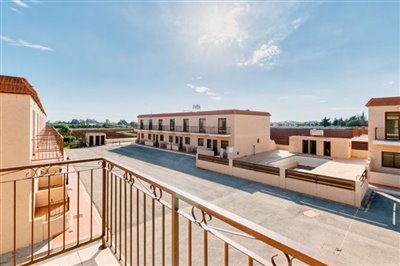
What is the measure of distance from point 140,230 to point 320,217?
24.9 feet

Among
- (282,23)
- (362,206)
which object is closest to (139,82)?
(282,23)

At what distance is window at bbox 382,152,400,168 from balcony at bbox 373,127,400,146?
1.01 metres

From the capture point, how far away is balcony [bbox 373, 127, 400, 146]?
44.5 ft

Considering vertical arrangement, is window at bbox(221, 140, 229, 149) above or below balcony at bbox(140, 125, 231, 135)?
below

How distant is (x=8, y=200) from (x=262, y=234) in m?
8.21

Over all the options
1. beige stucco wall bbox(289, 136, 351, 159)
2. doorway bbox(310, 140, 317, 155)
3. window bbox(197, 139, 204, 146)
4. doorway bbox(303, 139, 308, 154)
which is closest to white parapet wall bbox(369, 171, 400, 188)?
beige stucco wall bbox(289, 136, 351, 159)

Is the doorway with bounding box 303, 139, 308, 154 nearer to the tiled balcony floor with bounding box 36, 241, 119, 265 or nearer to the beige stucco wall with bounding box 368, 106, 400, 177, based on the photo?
the beige stucco wall with bounding box 368, 106, 400, 177

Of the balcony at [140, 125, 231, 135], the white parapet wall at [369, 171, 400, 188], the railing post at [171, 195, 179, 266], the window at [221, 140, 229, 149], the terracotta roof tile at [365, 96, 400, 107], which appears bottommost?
the white parapet wall at [369, 171, 400, 188]

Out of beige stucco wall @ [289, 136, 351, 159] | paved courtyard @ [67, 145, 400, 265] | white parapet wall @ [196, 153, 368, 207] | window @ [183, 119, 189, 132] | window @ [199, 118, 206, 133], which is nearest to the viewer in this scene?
paved courtyard @ [67, 145, 400, 265]

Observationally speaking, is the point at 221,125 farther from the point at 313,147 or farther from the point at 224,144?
the point at 313,147

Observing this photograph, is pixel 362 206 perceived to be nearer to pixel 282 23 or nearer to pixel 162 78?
pixel 282 23

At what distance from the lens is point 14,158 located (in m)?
6.26

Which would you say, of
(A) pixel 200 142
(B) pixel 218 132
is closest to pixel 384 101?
(B) pixel 218 132

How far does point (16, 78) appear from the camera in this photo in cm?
683
